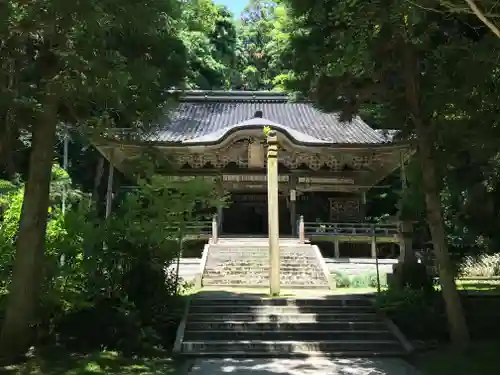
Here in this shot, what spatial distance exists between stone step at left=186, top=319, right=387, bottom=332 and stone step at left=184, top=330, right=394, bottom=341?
6.5 inches

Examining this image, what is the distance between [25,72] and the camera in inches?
288

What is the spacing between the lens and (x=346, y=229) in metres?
20.0

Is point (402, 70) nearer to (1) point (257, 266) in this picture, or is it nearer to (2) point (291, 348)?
(2) point (291, 348)

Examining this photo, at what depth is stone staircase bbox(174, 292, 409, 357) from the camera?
8.03 m

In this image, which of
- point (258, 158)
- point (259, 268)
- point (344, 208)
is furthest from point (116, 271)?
point (344, 208)

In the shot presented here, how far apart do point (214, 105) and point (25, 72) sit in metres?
19.7

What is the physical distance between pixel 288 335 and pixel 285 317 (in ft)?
1.96

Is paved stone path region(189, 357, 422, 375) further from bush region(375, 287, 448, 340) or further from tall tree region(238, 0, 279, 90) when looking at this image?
tall tree region(238, 0, 279, 90)

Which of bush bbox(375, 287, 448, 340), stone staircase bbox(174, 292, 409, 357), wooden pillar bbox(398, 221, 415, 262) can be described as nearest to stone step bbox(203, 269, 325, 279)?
wooden pillar bbox(398, 221, 415, 262)

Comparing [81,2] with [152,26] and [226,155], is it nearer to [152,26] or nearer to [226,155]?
[152,26]

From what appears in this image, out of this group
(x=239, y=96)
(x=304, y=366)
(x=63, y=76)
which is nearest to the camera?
(x=63, y=76)

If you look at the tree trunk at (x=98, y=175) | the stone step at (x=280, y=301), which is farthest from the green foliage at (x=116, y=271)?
the tree trunk at (x=98, y=175)

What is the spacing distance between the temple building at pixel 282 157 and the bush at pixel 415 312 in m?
7.13

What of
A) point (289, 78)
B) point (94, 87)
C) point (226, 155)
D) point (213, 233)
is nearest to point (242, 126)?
point (226, 155)
